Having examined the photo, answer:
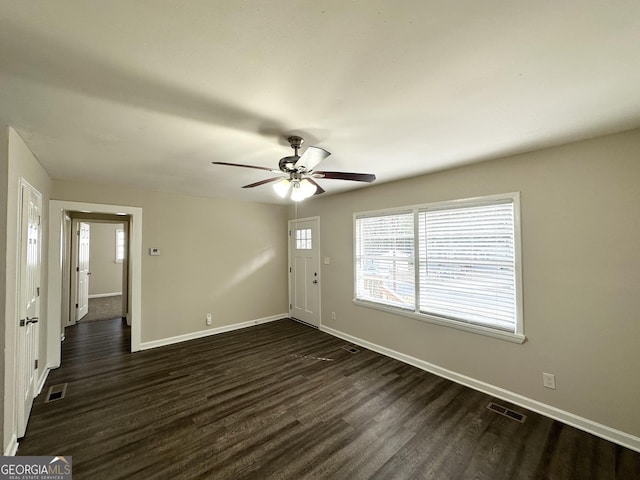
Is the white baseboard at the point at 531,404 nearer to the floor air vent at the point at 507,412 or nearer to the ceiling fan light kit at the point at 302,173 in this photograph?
the floor air vent at the point at 507,412

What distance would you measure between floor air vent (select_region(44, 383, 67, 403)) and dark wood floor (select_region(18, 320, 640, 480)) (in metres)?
0.06

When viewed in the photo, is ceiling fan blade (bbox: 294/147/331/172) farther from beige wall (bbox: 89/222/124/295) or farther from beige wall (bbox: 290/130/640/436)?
beige wall (bbox: 89/222/124/295)

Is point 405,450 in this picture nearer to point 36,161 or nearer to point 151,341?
point 151,341

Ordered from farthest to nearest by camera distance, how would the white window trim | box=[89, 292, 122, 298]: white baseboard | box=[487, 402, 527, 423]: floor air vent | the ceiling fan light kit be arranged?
box=[89, 292, 122, 298]: white baseboard
the white window trim
box=[487, 402, 527, 423]: floor air vent
the ceiling fan light kit

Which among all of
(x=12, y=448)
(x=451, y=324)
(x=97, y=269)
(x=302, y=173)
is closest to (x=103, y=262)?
(x=97, y=269)

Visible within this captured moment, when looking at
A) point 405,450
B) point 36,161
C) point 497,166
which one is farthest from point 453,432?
point 36,161

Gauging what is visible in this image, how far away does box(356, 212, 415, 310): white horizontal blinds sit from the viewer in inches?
134

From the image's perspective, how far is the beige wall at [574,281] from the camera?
6.48 feet

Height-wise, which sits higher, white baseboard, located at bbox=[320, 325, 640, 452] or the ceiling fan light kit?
the ceiling fan light kit

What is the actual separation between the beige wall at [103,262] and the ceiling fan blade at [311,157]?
8317 millimetres

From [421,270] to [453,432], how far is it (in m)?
1.69

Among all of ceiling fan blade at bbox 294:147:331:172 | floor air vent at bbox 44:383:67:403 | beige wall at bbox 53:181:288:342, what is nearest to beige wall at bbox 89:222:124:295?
beige wall at bbox 53:181:288:342

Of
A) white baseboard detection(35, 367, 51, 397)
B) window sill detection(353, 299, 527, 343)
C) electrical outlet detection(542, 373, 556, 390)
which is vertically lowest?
white baseboard detection(35, 367, 51, 397)

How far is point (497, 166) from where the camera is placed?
2615 mm
